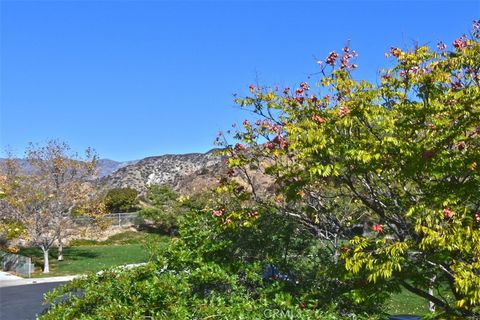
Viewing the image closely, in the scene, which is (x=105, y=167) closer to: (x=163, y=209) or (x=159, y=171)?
(x=163, y=209)

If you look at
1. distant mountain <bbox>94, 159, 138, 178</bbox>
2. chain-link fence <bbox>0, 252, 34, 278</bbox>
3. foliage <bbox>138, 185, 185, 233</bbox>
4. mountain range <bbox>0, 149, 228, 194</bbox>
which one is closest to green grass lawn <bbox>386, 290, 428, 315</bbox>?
chain-link fence <bbox>0, 252, 34, 278</bbox>

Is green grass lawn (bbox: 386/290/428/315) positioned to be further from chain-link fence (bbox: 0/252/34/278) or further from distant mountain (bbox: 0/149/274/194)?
distant mountain (bbox: 0/149/274/194)

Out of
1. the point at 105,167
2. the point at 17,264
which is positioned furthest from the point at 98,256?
the point at 105,167

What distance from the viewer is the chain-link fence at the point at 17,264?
21969 mm

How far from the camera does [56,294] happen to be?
22.9ft

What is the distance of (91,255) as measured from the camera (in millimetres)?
27688

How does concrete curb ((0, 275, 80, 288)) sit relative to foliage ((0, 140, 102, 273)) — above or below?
below

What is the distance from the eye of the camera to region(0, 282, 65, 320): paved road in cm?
1380

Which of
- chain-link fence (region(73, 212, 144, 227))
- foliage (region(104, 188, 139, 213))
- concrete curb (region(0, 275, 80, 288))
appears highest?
foliage (region(104, 188, 139, 213))

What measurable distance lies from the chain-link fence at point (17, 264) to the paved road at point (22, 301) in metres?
2.54

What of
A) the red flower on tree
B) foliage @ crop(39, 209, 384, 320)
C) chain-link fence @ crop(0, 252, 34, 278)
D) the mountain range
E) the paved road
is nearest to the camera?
the red flower on tree

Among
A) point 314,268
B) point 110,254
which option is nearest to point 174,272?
point 314,268

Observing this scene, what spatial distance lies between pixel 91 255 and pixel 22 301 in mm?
11818

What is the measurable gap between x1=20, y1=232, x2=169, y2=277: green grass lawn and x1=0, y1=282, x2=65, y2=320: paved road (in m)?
2.18
